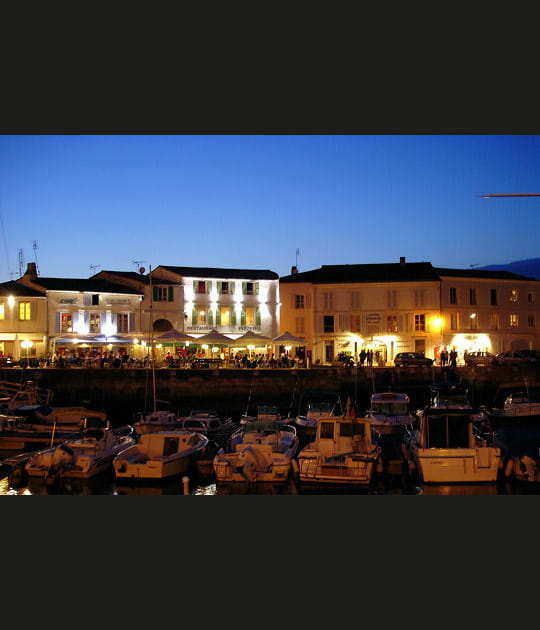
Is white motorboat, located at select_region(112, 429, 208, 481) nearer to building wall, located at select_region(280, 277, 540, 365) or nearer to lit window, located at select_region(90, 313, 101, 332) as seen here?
lit window, located at select_region(90, 313, 101, 332)

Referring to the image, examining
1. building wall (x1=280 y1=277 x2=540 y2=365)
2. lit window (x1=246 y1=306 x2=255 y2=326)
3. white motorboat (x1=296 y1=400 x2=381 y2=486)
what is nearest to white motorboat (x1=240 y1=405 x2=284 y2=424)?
white motorboat (x1=296 y1=400 x2=381 y2=486)

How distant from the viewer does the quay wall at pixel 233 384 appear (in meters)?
29.7

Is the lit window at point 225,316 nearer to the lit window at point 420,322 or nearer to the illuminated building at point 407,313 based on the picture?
the illuminated building at point 407,313

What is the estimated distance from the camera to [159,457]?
16.4m

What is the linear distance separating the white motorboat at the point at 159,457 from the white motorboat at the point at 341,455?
10.9 feet

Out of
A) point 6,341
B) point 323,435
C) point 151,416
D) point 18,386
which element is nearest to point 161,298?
point 6,341

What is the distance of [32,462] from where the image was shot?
54.2 ft

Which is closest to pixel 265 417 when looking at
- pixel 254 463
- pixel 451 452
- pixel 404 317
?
pixel 254 463

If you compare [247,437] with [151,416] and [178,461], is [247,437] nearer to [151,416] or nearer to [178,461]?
[178,461]

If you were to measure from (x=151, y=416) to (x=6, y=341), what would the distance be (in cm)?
1646

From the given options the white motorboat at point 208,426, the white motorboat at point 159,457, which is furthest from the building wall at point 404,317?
the white motorboat at point 159,457

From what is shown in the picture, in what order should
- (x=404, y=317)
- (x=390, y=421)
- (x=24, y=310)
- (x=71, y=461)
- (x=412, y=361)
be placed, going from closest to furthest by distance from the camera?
(x=71, y=461) → (x=390, y=421) → (x=412, y=361) → (x=24, y=310) → (x=404, y=317)

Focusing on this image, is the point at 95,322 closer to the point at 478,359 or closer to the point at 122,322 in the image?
the point at 122,322

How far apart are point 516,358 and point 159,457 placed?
24120 millimetres
